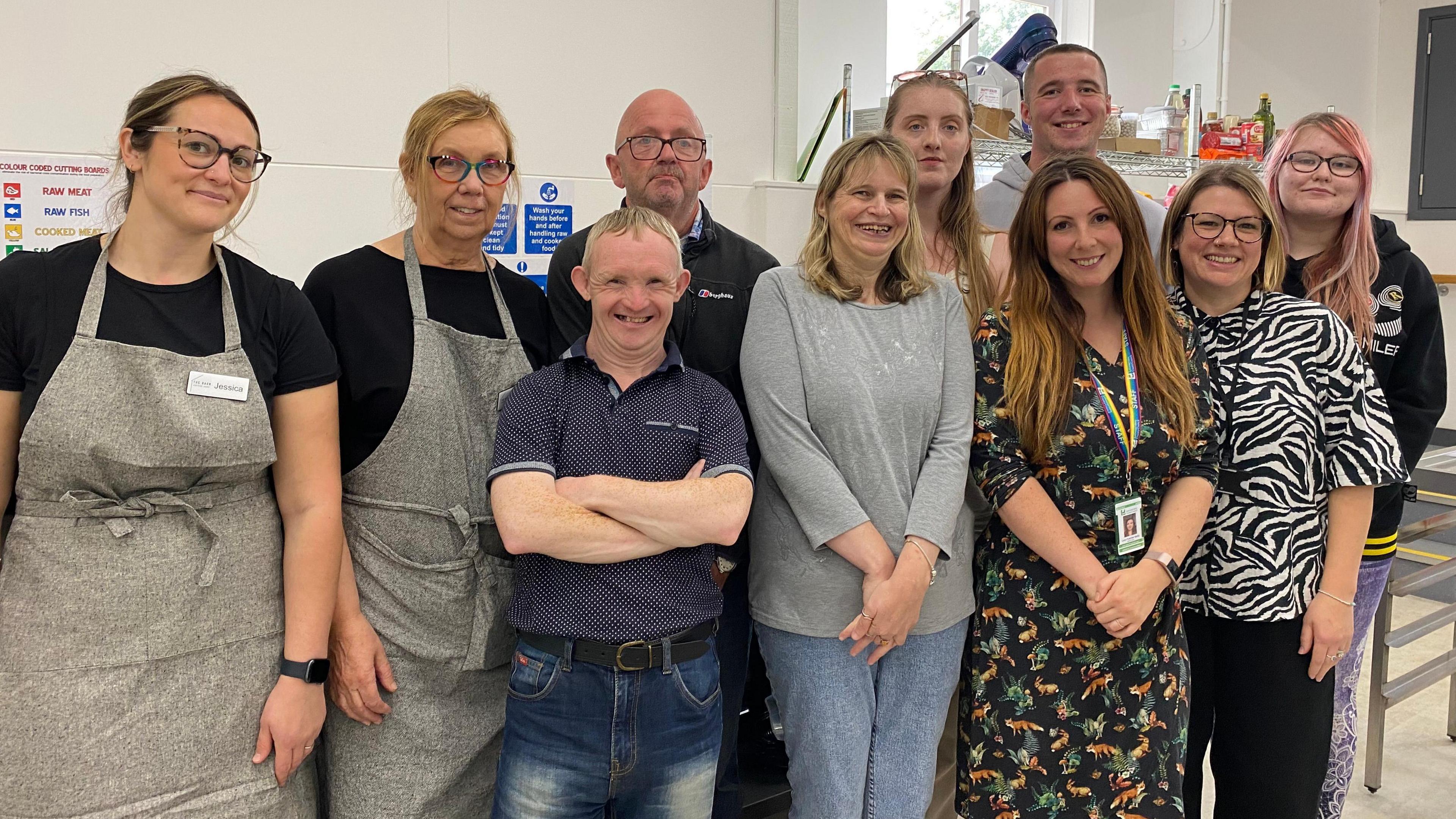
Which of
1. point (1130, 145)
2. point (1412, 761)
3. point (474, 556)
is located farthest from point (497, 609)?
point (1130, 145)

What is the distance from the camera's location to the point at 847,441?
5.64 ft

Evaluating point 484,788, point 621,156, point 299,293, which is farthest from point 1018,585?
point 299,293

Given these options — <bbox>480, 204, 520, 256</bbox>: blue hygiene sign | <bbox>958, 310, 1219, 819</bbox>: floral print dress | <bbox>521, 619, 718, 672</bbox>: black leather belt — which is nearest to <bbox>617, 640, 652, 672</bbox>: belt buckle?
<bbox>521, 619, 718, 672</bbox>: black leather belt

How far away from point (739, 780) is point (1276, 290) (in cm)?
162

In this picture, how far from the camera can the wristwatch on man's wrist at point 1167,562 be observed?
5.71 ft

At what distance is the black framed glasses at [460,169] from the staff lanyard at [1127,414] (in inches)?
43.5

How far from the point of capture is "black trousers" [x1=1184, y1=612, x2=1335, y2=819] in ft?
6.01

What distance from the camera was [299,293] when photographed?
5.07 feet

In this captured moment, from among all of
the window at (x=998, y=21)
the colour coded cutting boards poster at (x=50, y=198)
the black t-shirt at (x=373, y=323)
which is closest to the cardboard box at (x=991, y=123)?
the window at (x=998, y=21)

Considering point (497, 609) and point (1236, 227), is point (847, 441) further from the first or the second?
point (1236, 227)

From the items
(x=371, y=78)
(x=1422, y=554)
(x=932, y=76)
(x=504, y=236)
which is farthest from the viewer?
(x=1422, y=554)

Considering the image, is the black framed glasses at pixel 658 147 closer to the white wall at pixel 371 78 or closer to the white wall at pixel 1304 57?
the white wall at pixel 371 78

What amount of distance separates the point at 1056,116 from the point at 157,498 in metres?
2.22

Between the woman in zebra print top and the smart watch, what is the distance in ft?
5.11
